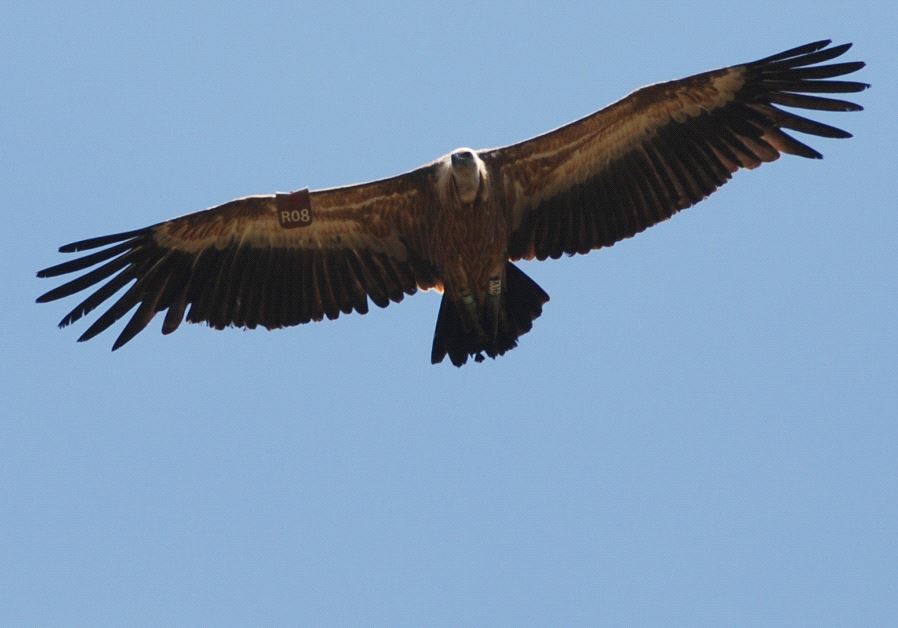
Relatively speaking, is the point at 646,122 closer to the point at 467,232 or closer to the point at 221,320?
the point at 467,232

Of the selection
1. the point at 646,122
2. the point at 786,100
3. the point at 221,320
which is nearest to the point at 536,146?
the point at 646,122

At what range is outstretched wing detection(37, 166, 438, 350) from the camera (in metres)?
14.0

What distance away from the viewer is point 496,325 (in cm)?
1375

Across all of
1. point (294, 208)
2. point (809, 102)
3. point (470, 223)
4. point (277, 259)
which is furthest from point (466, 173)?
point (809, 102)

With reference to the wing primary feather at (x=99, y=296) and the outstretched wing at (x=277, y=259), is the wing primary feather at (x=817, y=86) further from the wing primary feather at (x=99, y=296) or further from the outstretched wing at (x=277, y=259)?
the wing primary feather at (x=99, y=296)

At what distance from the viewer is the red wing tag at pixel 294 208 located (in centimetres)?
1400

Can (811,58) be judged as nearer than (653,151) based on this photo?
Yes

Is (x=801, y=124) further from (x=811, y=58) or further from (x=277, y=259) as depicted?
(x=277, y=259)

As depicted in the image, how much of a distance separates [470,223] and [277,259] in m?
1.70

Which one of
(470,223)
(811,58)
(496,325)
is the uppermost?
(811,58)

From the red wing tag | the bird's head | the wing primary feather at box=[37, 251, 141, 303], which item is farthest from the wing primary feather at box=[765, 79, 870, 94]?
the wing primary feather at box=[37, 251, 141, 303]

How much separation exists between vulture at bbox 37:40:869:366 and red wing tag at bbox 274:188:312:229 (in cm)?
1

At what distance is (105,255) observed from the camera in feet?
45.5

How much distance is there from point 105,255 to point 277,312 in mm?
1409
